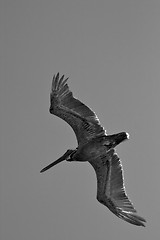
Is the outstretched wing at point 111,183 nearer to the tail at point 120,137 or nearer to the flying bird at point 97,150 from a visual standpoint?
the flying bird at point 97,150

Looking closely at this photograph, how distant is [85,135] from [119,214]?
5.17 m

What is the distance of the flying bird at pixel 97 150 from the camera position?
98.1ft

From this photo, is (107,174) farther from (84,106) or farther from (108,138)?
(84,106)

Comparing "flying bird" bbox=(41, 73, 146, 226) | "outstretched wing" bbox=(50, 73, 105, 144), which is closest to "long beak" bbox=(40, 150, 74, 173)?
"flying bird" bbox=(41, 73, 146, 226)

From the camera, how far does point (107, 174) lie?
3086 centimetres

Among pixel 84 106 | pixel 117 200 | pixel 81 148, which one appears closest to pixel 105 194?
pixel 117 200

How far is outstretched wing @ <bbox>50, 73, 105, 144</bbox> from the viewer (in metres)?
31.5

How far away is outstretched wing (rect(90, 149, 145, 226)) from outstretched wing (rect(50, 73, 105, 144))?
157cm

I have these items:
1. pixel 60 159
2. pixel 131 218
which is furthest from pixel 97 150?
pixel 131 218

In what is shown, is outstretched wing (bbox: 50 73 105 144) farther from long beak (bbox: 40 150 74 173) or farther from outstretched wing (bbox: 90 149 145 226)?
outstretched wing (bbox: 90 149 145 226)

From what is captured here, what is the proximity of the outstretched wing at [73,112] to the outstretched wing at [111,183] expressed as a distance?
1.57m

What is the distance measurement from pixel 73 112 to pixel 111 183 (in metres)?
4.80

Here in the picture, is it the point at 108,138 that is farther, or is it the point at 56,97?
→ the point at 56,97

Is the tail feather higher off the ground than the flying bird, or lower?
lower
